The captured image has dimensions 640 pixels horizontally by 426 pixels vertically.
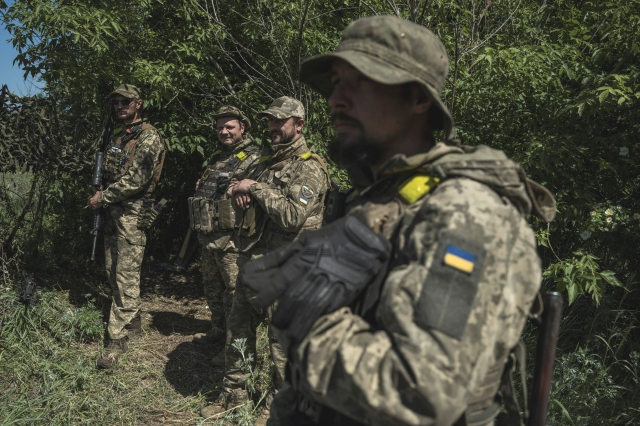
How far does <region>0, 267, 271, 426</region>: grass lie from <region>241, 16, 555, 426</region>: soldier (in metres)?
2.68

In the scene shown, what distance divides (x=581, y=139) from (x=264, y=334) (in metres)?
3.13

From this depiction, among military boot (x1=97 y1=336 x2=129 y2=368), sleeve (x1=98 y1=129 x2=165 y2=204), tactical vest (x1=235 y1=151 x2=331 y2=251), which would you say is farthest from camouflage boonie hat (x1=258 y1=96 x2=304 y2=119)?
military boot (x1=97 y1=336 x2=129 y2=368)

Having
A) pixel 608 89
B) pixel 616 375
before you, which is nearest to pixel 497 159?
pixel 608 89

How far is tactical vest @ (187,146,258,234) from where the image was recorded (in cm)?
452

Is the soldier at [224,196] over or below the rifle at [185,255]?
over

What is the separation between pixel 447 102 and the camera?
4.33m

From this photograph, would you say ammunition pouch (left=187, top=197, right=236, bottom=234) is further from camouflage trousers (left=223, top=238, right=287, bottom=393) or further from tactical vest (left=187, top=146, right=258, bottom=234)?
camouflage trousers (left=223, top=238, right=287, bottom=393)

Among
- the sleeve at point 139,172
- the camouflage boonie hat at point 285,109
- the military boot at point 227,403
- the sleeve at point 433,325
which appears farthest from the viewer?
the sleeve at point 139,172

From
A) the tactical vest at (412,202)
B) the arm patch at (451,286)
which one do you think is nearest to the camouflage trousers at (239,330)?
the tactical vest at (412,202)

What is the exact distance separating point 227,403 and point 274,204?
154 cm

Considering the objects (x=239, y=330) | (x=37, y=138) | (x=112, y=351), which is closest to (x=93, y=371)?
(x=112, y=351)

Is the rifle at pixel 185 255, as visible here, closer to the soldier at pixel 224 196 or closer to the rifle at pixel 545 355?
the soldier at pixel 224 196

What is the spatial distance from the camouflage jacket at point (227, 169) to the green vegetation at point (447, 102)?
56 cm

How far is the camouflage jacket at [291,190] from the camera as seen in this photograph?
396 cm
